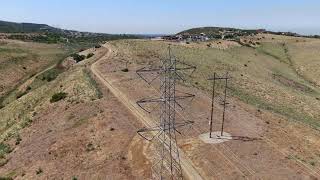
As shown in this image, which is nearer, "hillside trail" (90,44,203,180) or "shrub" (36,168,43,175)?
"hillside trail" (90,44,203,180)

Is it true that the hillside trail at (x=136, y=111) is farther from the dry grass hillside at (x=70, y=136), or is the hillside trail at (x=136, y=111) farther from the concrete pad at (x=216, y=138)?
the concrete pad at (x=216, y=138)

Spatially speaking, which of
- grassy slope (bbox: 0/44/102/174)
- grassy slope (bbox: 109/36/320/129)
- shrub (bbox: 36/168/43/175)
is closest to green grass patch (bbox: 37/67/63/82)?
grassy slope (bbox: 0/44/102/174)

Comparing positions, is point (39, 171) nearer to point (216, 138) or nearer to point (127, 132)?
point (127, 132)

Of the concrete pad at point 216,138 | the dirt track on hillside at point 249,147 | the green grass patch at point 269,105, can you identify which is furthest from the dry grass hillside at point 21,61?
the concrete pad at point 216,138

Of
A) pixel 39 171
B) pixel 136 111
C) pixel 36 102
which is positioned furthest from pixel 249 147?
→ pixel 36 102

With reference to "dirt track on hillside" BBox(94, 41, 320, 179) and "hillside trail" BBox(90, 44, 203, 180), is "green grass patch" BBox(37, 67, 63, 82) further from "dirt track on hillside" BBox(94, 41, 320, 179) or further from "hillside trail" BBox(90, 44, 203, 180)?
"dirt track on hillside" BBox(94, 41, 320, 179)

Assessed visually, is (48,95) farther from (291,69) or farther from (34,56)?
(291,69)

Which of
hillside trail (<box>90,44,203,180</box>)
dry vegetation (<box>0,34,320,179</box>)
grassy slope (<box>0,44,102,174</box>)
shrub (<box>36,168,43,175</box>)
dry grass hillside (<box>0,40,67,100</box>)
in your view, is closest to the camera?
hillside trail (<box>90,44,203,180</box>)
